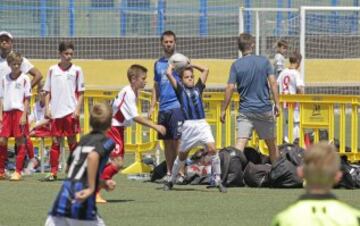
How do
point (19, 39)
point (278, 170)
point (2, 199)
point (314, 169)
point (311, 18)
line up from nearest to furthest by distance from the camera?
point (314, 169)
point (2, 199)
point (278, 170)
point (311, 18)
point (19, 39)

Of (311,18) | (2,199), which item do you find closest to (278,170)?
(2,199)

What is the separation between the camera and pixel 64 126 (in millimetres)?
15734

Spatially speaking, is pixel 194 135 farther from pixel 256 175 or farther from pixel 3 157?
pixel 3 157

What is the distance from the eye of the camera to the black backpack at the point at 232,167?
14961 millimetres

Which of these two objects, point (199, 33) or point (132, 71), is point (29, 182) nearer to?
point (132, 71)

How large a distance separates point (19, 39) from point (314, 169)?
2752 cm

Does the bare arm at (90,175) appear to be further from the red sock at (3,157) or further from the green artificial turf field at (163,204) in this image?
the red sock at (3,157)

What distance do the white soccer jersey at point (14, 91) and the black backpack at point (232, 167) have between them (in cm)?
275

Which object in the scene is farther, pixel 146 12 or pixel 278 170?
pixel 146 12

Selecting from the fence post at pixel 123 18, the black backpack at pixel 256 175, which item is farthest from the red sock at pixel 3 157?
the fence post at pixel 123 18

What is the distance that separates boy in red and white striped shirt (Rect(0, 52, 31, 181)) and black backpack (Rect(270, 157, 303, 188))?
10.9 feet

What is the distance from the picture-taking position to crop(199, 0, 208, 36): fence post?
112 feet

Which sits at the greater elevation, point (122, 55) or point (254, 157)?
point (122, 55)

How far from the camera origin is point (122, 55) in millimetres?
33000
